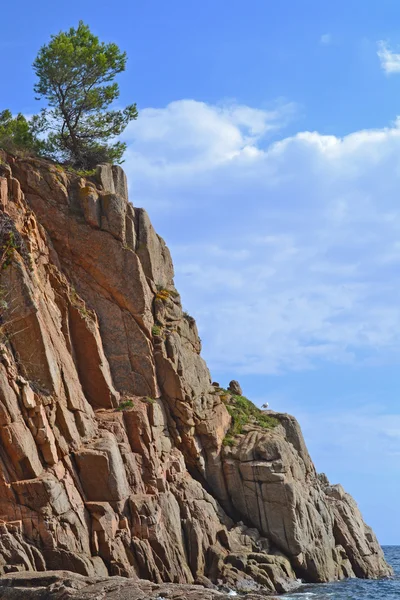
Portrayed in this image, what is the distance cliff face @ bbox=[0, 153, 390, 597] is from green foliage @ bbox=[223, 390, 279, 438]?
61 cm

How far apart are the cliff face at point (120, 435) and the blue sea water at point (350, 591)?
3.69 ft

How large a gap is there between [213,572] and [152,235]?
19.9 m

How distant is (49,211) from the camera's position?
155 ft

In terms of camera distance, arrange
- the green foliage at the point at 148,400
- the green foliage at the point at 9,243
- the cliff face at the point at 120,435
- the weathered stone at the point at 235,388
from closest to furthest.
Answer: the cliff face at the point at 120,435
the green foliage at the point at 9,243
the green foliage at the point at 148,400
the weathered stone at the point at 235,388

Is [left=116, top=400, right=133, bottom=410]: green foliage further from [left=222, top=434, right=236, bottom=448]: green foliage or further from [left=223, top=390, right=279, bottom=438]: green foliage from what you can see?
[left=223, top=390, right=279, bottom=438]: green foliage

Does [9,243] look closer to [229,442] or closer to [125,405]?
[125,405]

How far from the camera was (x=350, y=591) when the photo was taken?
4462 cm

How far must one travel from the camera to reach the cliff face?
1486 inches

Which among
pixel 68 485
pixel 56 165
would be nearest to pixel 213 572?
pixel 68 485

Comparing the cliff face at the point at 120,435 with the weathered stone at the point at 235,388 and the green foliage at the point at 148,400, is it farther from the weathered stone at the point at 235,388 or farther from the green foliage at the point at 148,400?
the weathered stone at the point at 235,388

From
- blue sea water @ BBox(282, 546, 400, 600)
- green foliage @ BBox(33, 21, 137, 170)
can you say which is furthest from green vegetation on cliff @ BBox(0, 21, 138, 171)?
blue sea water @ BBox(282, 546, 400, 600)

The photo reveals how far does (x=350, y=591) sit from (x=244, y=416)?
1372 centimetres

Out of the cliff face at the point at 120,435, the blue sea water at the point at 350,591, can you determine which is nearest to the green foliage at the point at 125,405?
the cliff face at the point at 120,435

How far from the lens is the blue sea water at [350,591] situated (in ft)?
137
